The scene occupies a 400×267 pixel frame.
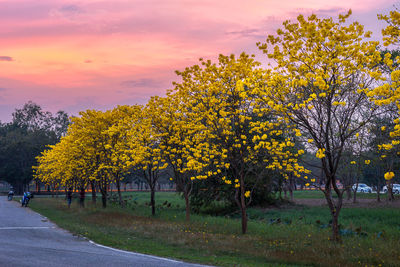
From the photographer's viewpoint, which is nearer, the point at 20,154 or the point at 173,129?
the point at 173,129

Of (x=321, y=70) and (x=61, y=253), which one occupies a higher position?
(x=321, y=70)

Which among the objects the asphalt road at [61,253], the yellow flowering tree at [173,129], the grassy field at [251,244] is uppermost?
the yellow flowering tree at [173,129]

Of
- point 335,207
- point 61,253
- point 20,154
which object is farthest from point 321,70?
point 20,154

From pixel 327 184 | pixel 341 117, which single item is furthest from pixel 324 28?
pixel 327 184

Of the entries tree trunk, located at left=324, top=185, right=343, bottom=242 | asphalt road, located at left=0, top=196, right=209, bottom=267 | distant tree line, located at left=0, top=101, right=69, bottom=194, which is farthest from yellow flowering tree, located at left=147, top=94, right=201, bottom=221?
distant tree line, located at left=0, top=101, right=69, bottom=194

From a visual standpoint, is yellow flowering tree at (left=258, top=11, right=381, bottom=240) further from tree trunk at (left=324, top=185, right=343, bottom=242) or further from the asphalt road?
the asphalt road

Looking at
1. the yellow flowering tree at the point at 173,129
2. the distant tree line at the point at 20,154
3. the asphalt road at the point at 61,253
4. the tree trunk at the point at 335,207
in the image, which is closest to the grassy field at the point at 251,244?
the tree trunk at the point at 335,207

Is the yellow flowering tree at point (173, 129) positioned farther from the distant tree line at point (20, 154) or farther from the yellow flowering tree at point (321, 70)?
the distant tree line at point (20, 154)

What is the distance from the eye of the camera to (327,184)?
14648 mm

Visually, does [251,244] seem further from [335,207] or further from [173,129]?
[173,129]

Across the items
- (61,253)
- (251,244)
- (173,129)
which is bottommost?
(251,244)

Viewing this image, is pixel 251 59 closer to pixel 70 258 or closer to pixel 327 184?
pixel 327 184

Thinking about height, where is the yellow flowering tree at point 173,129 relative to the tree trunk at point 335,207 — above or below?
above

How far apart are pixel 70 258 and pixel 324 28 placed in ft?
33.9
